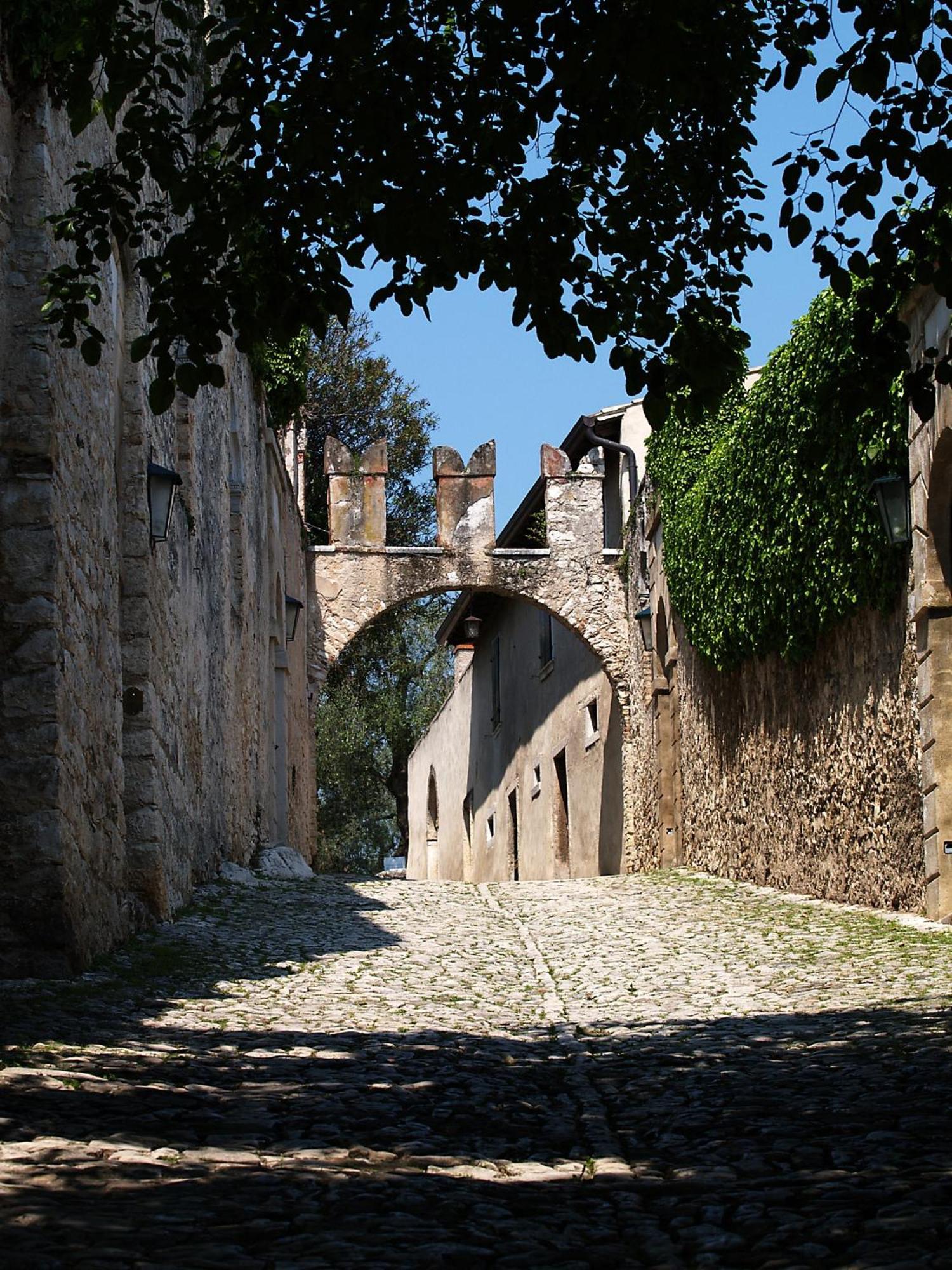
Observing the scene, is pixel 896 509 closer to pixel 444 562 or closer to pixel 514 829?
pixel 444 562

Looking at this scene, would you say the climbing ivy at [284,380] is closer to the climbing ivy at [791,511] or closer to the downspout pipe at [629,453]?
the downspout pipe at [629,453]

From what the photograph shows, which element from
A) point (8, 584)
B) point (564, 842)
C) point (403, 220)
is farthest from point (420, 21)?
point (564, 842)

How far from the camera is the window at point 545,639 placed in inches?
938

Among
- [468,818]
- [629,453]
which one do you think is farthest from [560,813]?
[468,818]

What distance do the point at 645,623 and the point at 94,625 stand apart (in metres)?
11.7

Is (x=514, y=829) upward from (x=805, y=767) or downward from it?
downward

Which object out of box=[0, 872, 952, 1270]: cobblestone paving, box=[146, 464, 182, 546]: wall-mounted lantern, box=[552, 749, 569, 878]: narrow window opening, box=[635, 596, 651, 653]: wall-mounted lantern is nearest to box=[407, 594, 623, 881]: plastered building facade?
box=[552, 749, 569, 878]: narrow window opening

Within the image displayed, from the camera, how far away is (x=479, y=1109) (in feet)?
14.3

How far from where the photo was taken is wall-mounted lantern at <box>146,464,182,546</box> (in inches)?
347

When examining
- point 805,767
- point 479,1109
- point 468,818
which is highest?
point 805,767

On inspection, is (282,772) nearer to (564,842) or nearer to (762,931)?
(564,842)

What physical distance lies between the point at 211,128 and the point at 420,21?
0.94m

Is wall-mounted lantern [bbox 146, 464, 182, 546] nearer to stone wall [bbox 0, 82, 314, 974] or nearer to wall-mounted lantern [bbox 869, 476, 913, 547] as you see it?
stone wall [bbox 0, 82, 314, 974]

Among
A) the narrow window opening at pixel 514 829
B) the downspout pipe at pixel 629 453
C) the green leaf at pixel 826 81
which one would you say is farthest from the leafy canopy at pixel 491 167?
the narrow window opening at pixel 514 829
